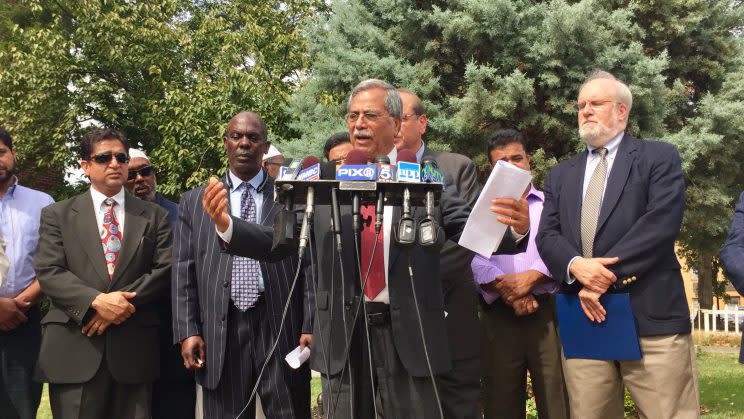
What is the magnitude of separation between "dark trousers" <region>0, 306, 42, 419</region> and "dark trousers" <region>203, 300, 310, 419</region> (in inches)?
57.9

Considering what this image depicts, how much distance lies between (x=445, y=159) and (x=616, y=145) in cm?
127

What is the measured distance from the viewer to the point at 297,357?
490 cm

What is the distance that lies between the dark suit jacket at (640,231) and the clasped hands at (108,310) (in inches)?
111

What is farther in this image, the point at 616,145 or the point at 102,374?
the point at 102,374

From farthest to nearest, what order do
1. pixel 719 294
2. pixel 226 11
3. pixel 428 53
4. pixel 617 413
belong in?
pixel 719 294 < pixel 226 11 < pixel 428 53 < pixel 617 413

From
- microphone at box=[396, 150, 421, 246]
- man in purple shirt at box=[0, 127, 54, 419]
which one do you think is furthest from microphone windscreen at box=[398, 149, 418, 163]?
man in purple shirt at box=[0, 127, 54, 419]

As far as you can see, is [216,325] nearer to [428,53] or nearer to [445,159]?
[445,159]

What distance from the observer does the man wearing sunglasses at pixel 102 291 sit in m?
5.34

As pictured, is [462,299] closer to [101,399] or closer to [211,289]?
[211,289]

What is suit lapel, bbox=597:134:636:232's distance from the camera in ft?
15.6

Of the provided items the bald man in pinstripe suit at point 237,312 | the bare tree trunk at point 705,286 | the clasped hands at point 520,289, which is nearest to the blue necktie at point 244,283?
the bald man in pinstripe suit at point 237,312

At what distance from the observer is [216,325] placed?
5.18 metres

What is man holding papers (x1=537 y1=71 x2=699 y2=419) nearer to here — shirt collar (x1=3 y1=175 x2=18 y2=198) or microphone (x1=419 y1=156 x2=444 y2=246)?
microphone (x1=419 y1=156 x2=444 y2=246)

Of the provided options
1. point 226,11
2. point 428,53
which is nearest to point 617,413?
point 428,53
